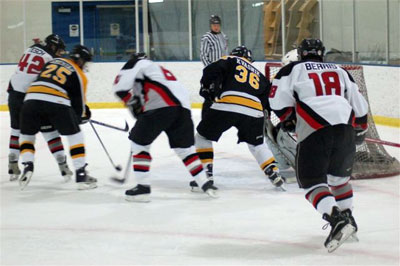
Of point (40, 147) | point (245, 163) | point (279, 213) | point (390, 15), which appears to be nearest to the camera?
point (279, 213)

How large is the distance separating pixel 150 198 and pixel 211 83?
801mm

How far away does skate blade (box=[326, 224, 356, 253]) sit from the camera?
3.21 meters

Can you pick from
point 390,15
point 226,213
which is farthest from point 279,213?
point 390,15

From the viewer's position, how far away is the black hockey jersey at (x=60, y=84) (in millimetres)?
4871

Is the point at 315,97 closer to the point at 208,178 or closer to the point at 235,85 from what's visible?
the point at 235,85

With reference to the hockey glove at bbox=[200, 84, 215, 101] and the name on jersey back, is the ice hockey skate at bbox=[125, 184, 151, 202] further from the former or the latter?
the name on jersey back

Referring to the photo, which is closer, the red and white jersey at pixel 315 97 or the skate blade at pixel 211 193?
the red and white jersey at pixel 315 97

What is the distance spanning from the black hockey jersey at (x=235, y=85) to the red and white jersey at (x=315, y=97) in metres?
1.30

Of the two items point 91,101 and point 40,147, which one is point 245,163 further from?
point 91,101

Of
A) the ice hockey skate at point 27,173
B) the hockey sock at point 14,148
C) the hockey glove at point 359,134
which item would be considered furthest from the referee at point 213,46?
the hockey glove at point 359,134

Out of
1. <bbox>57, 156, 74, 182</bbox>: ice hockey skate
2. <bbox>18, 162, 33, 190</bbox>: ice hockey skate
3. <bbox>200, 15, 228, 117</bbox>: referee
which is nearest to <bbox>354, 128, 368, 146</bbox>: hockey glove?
<bbox>18, 162, 33, 190</bbox>: ice hockey skate

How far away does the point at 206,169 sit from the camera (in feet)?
16.4

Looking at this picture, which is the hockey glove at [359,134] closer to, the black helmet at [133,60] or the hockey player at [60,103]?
the black helmet at [133,60]

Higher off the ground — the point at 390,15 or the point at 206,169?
the point at 390,15
